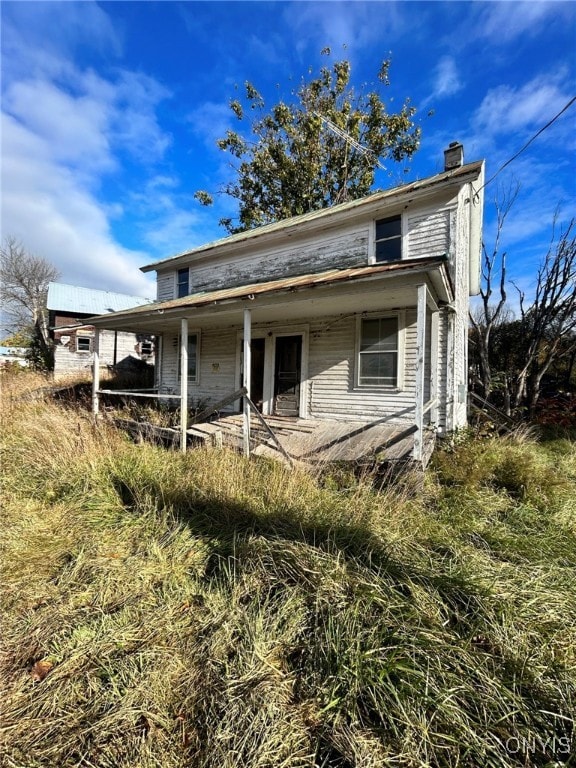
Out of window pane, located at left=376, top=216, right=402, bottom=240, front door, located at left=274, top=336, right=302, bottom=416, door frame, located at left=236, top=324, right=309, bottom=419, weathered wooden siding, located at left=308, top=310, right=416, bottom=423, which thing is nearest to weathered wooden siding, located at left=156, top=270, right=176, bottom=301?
door frame, located at left=236, top=324, right=309, bottom=419

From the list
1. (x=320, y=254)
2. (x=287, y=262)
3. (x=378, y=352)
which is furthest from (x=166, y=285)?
(x=378, y=352)

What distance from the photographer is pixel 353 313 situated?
830 centimetres

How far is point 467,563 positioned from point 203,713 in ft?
7.76

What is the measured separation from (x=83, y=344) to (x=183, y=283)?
13.9 meters

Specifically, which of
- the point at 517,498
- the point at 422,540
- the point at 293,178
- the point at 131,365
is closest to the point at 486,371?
the point at 517,498

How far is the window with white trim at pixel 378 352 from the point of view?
779 centimetres

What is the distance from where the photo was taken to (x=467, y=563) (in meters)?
2.96

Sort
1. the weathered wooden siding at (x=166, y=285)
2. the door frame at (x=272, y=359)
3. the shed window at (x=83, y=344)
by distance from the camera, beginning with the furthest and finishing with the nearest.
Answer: the shed window at (x=83, y=344) → the weathered wooden siding at (x=166, y=285) → the door frame at (x=272, y=359)

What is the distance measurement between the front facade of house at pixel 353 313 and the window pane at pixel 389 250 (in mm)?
25

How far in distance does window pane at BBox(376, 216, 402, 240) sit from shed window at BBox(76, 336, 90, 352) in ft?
70.0

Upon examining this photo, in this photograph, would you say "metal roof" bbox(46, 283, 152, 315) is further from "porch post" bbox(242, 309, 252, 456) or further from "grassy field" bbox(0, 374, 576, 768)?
"grassy field" bbox(0, 374, 576, 768)

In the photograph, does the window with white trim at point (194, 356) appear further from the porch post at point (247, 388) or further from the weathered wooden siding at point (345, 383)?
the porch post at point (247, 388)

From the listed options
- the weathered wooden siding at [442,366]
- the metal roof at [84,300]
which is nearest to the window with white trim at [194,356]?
the weathered wooden siding at [442,366]

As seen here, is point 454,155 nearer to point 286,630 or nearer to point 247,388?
point 247,388
